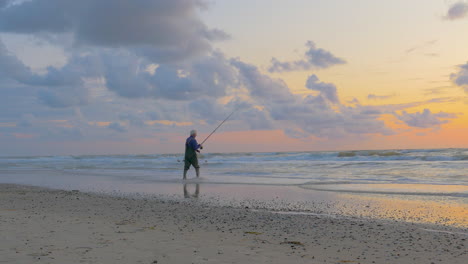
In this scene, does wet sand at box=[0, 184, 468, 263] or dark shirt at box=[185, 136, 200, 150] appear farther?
dark shirt at box=[185, 136, 200, 150]

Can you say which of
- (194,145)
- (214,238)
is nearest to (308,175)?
(194,145)

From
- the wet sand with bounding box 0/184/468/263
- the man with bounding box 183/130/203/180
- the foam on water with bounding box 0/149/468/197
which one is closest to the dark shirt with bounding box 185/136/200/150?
the man with bounding box 183/130/203/180

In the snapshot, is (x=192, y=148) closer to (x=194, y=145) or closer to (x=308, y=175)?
(x=194, y=145)

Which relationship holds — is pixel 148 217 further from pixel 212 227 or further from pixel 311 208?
pixel 311 208

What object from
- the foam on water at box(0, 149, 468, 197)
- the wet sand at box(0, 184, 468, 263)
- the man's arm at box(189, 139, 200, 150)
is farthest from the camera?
the man's arm at box(189, 139, 200, 150)

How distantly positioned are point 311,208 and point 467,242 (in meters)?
3.38

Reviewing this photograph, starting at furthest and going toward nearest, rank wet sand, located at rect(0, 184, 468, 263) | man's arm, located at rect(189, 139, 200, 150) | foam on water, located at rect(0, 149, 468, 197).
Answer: man's arm, located at rect(189, 139, 200, 150) → foam on water, located at rect(0, 149, 468, 197) → wet sand, located at rect(0, 184, 468, 263)

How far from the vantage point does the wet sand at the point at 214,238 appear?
4292 millimetres

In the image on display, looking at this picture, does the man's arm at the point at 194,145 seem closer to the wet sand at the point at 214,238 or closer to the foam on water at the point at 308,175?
the foam on water at the point at 308,175

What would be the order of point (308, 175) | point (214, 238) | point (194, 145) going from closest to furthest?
point (214, 238), point (194, 145), point (308, 175)

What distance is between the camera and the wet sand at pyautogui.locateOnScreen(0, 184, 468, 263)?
14.1 feet

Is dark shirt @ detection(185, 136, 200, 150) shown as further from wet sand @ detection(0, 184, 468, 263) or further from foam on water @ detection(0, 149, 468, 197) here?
wet sand @ detection(0, 184, 468, 263)

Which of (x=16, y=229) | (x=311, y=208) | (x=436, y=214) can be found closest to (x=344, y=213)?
(x=311, y=208)

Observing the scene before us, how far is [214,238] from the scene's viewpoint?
5227 millimetres
